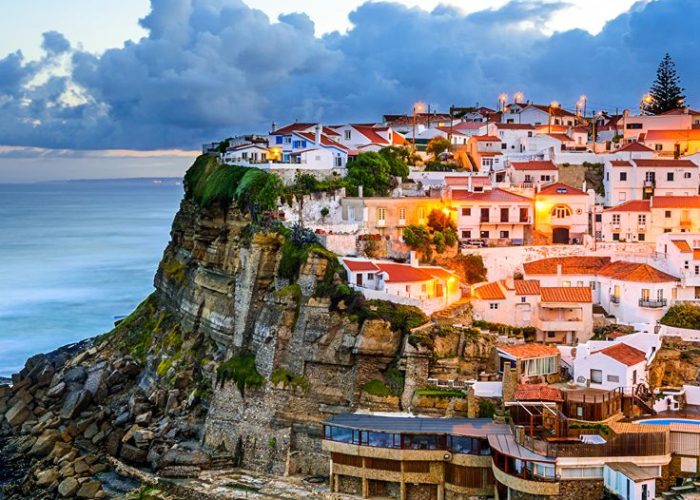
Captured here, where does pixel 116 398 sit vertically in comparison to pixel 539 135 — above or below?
below

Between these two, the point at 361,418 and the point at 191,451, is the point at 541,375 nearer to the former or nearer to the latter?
the point at 361,418

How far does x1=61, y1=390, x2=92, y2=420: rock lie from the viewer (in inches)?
1740

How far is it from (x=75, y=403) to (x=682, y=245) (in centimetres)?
2708

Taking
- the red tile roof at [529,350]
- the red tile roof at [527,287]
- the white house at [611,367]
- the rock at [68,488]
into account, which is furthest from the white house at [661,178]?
the rock at [68,488]

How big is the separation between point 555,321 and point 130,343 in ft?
82.9

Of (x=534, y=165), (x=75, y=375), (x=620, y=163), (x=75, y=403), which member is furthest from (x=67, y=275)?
(x=620, y=163)

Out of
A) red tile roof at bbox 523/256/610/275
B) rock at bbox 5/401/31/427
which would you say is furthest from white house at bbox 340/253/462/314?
rock at bbox 5/401/31/427

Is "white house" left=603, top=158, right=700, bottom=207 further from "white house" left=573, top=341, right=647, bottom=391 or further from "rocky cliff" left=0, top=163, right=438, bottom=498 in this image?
"rocky cliff" left=0, top=163, right=438, bottom=498

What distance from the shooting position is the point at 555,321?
37844 millimetres

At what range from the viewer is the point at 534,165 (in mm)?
49156

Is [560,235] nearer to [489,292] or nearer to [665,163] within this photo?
[665,163]

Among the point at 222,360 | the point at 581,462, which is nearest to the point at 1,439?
the point at 222,360

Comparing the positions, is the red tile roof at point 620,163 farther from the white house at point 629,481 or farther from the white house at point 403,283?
the white house at point 629,481

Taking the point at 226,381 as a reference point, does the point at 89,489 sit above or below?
below
